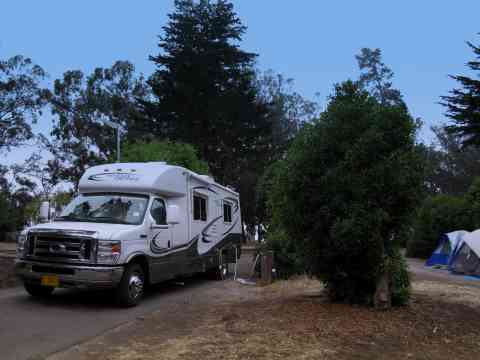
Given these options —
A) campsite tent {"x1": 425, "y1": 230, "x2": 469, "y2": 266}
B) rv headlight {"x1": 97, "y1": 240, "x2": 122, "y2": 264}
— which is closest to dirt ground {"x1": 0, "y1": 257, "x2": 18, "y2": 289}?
rv headlight {"x1": 97, "y1": 240, "x2": 122, "y2": 264}

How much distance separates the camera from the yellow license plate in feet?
31.0

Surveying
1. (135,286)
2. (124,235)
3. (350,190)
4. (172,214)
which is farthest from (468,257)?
(124,235)

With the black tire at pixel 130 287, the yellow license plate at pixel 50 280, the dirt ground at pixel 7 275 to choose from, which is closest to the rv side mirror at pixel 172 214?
the black tire at pixel 130 287

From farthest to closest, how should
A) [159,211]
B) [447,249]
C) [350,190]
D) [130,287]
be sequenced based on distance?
1. [447,249]
2. [159,211]
3. [130,287]
4. [350,190]

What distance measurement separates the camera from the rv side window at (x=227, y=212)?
52.8 ft

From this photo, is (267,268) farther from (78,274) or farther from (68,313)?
(68,313)

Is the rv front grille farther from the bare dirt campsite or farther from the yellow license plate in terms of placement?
the bare dirt campsite

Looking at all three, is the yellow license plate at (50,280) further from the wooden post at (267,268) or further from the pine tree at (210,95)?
the pine tree at (210,95)

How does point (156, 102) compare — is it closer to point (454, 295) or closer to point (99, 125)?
point (99, 125)

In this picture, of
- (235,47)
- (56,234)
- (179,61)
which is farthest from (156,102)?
(56,234)

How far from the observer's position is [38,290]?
34.4 feet

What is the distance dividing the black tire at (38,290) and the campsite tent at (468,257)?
13983 millimetres

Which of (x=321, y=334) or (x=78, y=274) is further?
(x=78, y=274)

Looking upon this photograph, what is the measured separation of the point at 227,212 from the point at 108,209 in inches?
244
